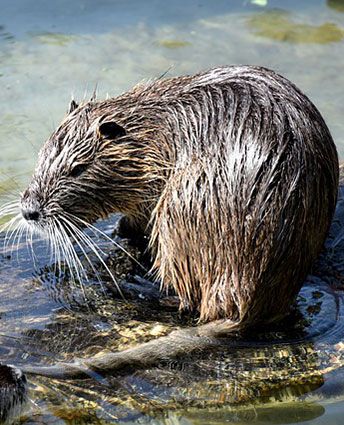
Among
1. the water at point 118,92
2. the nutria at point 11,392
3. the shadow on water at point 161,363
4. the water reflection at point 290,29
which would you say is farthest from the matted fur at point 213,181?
the water reflection at point 290,29

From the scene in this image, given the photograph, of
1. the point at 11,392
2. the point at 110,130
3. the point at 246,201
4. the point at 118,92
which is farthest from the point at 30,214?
the point at 118,92

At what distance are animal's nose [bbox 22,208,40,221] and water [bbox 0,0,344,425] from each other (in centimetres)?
30

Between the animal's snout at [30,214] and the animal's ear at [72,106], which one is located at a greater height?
the animal's ear at [72,106]

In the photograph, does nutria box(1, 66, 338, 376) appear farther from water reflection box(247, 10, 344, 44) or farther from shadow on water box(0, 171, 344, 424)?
water reflection box(247, 10, 344, 44)

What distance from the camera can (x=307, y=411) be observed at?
3963 mm

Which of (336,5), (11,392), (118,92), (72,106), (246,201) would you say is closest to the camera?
(11,392)

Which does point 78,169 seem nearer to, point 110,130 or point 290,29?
point 110,130

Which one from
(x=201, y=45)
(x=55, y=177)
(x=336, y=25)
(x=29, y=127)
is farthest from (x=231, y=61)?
(x=55, y=177)

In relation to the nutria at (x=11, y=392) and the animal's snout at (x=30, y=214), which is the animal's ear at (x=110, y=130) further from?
the nutria at (x=11, y=392)

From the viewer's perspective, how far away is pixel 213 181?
422cm

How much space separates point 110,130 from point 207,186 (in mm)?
662

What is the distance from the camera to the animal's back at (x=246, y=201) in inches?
162

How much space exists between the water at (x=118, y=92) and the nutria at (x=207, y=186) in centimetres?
18

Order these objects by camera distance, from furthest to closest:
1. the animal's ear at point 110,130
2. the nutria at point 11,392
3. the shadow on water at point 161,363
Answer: the animal's ear at point 110,130 → the shadow on water at point 161,363 → the nutria at point 11,392
